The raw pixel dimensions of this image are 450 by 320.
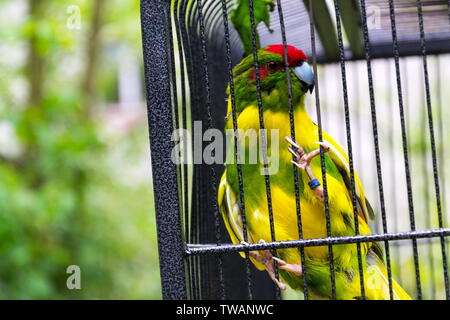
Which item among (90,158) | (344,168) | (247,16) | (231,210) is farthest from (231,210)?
(90,158)

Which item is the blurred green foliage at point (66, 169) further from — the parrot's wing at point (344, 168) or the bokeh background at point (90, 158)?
the parrot's wing at point (344, 168)

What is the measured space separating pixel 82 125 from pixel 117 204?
860 mm

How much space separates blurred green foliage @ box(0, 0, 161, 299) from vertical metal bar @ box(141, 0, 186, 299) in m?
1.75

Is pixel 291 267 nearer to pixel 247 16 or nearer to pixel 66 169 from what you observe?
pixel 247 16

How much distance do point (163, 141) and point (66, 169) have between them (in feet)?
8.48

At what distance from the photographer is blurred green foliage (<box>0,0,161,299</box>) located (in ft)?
9.98

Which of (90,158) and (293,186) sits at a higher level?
(90,158)

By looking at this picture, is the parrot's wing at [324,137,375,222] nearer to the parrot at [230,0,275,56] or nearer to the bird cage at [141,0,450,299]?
the bird cage at [141,0,450,299]

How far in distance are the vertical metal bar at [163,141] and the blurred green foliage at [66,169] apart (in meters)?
1.75

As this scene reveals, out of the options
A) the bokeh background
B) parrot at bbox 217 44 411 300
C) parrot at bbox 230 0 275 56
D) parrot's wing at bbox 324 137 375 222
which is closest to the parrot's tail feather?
parrot at bbox 217 44 411 300

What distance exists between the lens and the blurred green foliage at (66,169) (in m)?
3.04

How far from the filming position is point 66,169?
353 cm

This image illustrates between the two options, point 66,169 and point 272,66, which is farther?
point 66,169

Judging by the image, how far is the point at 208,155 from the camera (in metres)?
1.44
